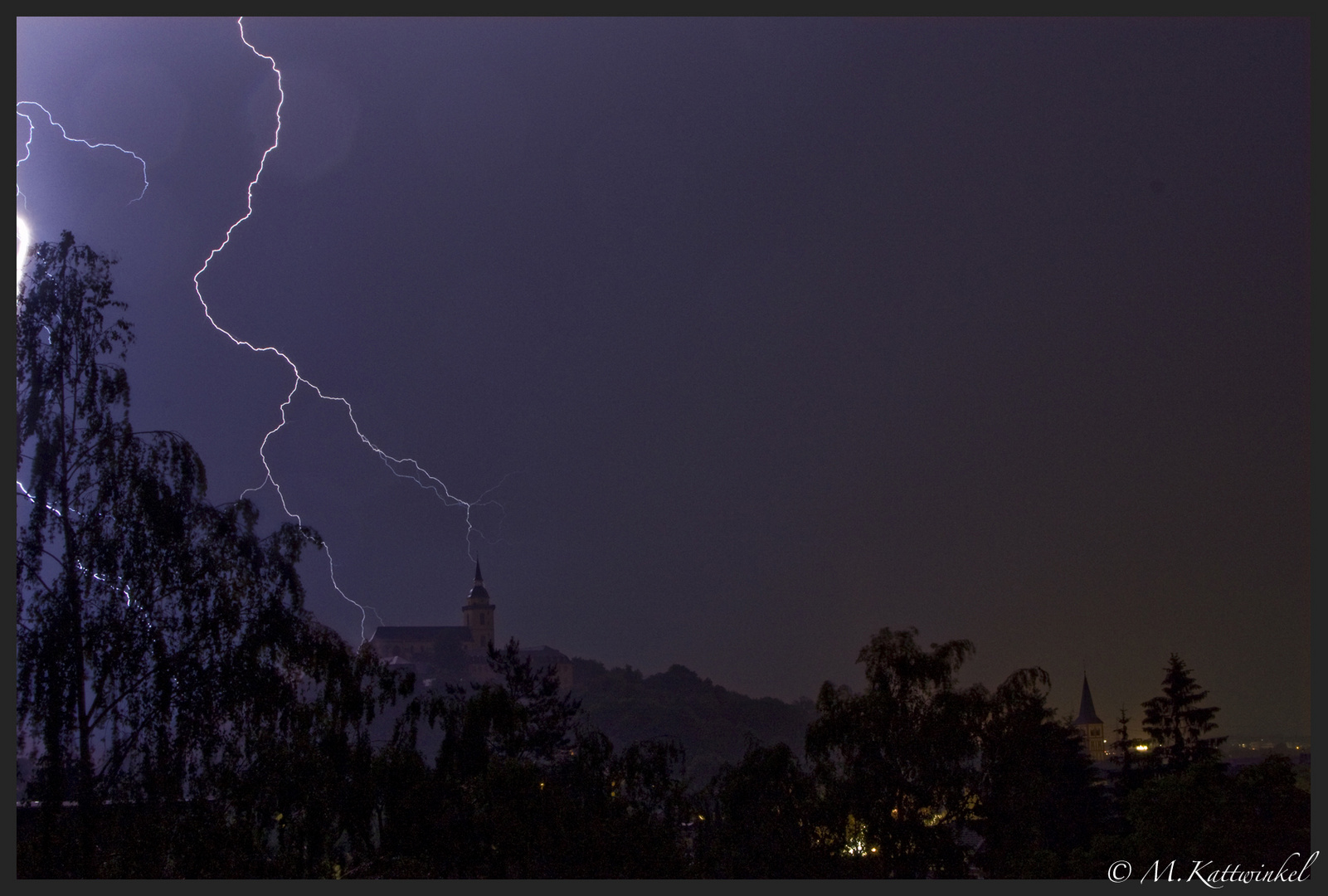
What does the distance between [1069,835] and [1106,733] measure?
6797mm

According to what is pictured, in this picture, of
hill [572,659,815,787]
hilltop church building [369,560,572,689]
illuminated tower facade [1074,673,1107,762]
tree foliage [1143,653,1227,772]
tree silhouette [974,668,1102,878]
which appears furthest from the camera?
hill [572,659,815,787]

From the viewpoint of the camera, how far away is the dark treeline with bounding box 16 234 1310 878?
7461 mm

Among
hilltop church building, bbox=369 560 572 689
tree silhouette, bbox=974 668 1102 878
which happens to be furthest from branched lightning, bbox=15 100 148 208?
tree silhouette, bbox=974 668 1102 878

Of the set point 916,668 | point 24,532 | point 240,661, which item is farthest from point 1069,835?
point 24,532

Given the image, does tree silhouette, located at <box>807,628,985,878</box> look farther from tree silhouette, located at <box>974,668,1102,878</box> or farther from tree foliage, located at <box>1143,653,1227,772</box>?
tree foliage, located at <box>1143,653,1227,772</box>

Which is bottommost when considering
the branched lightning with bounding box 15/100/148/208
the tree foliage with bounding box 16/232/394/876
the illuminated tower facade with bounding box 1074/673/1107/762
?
the illuminated tower facade with bounding box 1074/673/1107/762

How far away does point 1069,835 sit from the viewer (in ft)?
33.3

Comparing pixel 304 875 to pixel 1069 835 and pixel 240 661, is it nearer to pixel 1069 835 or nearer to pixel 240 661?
pixel 240 661

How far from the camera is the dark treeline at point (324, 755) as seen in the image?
746 centimetres

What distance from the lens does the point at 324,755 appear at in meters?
7.78

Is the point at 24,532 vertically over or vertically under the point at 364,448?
under

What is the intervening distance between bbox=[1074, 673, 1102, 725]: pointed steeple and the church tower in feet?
34.1

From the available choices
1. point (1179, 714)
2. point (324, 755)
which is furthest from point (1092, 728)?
point (324, 755)

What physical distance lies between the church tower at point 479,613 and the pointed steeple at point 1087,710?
10.4 metres
